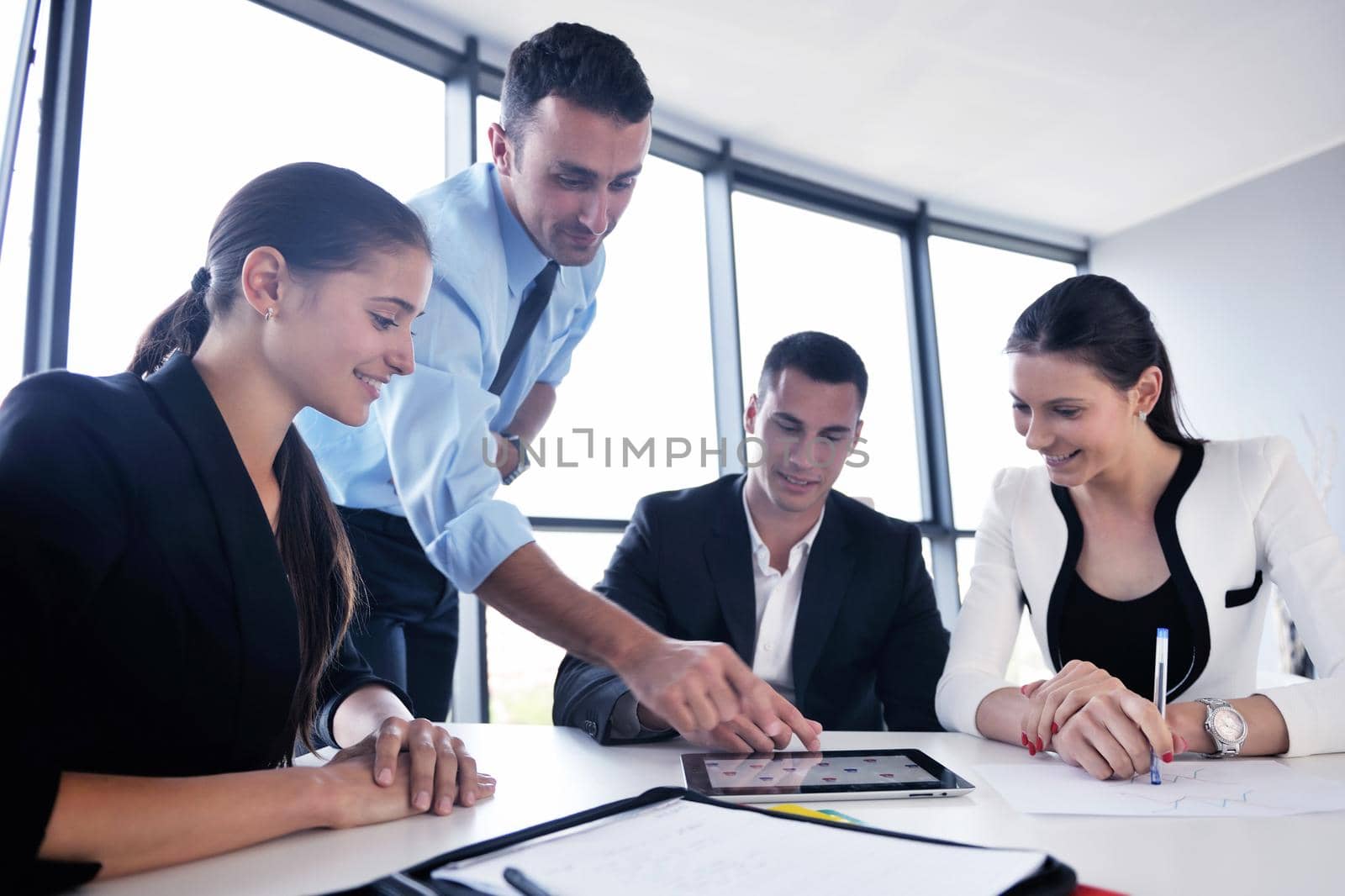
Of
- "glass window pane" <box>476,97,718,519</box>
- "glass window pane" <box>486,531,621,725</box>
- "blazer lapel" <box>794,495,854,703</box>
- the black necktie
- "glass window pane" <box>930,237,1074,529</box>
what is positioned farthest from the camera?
"glass window pane" <box>930,237,1074,529</box>

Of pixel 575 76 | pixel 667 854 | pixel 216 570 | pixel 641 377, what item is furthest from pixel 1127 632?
pixel 641 377

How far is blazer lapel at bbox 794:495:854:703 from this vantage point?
6.27ft

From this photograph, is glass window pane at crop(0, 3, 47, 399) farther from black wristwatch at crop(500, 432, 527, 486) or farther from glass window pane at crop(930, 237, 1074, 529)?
glass window pane at crop(930, 237, 1074, 529)

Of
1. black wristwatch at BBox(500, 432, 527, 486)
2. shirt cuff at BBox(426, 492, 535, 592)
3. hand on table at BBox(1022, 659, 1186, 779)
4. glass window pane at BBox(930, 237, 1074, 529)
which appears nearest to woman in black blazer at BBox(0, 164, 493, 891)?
shirt cuff at BBox(426, 492, 535, 592)

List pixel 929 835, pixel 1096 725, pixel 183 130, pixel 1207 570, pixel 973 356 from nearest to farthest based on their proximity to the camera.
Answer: pixel 929 835 → pixel 1096 725 → pixel 1207 570 → pixel 183 130 → pixel 973 356

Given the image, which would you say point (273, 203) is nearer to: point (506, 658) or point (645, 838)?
point (645, 838)

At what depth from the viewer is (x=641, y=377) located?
422 cm

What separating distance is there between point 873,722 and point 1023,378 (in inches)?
32.3

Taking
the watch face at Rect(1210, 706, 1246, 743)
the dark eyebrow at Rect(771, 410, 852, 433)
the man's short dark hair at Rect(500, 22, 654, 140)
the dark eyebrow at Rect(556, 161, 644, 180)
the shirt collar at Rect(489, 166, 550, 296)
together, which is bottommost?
the watch face at Rect(1210, 706, 1246, 743)

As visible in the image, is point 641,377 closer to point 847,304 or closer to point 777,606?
point 847,304

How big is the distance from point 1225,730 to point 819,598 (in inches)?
32.5

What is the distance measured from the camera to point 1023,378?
181 centimetres

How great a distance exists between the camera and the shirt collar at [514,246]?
174cm

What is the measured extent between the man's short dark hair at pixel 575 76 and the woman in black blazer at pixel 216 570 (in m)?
0.59
